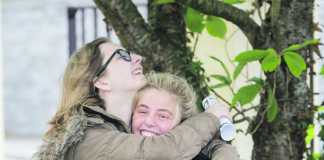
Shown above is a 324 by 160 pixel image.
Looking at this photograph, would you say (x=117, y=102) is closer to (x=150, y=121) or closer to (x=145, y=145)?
(x=150, y=121)

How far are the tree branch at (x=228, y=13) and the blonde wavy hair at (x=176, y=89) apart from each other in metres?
0.48

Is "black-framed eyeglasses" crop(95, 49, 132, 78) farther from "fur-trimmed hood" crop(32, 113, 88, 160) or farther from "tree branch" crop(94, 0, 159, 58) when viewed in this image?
"tree branch" crop(94, 0, 159, 58)

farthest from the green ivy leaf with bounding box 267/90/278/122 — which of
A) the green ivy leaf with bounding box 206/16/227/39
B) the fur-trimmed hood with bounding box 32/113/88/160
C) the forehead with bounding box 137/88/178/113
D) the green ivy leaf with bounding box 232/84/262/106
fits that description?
the fur-trimmed hood with bounding box 32/113/88/160

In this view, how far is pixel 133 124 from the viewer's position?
2.15m

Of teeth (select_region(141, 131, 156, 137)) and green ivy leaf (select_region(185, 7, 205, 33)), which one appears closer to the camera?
teeth (select_region(141, 131, 156, 137))

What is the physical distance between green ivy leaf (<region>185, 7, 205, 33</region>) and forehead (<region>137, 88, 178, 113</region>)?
68 cm

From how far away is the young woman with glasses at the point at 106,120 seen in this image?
1899mm

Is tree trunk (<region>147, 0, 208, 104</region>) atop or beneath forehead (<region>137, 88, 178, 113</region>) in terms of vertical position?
atop

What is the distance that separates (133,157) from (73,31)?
4323 mm

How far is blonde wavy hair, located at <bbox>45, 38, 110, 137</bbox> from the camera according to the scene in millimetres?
2057

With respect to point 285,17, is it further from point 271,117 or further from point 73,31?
point 73,31

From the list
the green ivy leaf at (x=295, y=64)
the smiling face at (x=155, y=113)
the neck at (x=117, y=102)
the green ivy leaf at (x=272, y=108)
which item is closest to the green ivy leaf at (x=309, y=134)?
the green ivy leaf at (x=272, y=108)

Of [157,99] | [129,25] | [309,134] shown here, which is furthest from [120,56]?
[309,134]

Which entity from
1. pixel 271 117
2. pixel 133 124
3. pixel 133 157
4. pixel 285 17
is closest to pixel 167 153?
pixel 133 157
